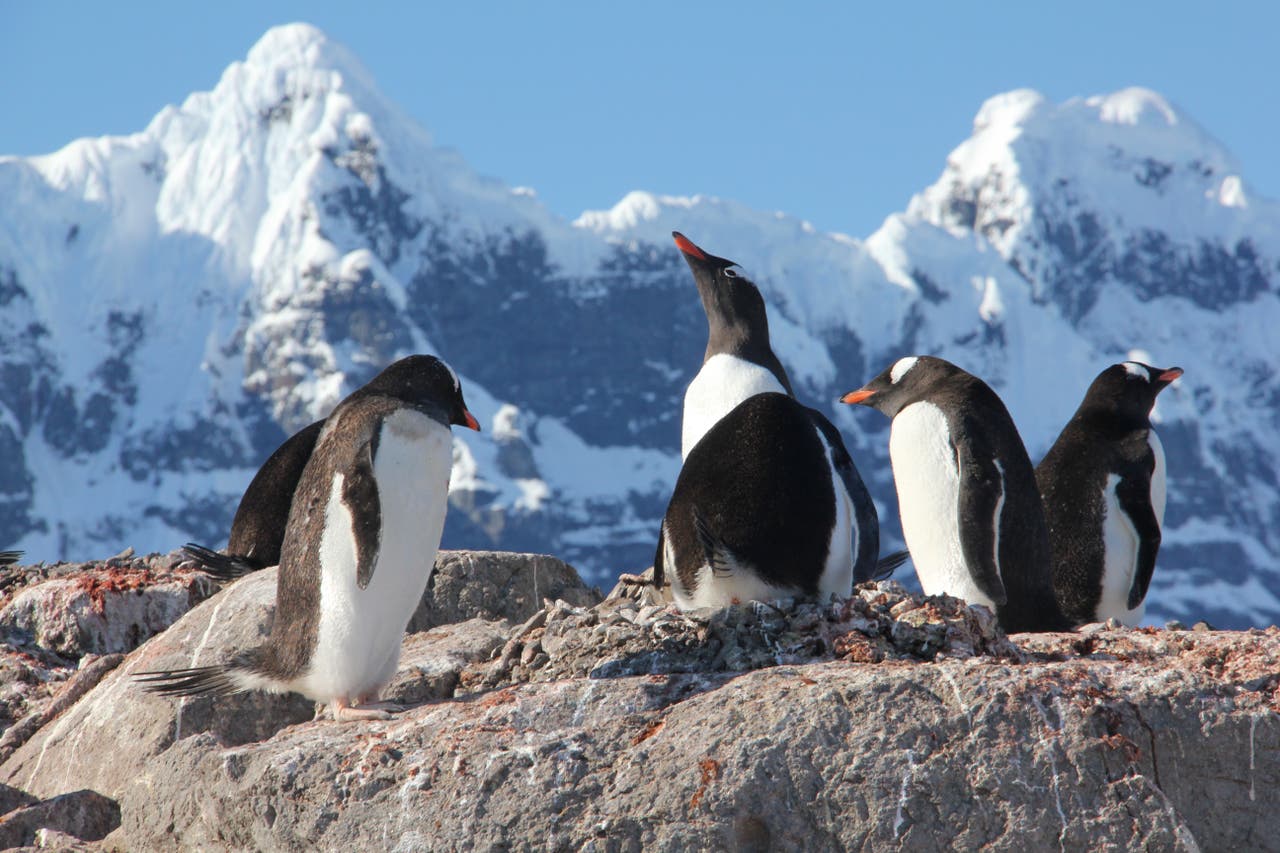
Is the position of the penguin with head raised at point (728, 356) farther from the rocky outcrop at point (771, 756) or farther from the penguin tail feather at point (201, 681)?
the penguin tail feather at point (201, 681)

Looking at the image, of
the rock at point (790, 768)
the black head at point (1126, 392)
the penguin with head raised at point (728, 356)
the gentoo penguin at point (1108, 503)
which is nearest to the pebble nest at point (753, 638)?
the rock at point (790, 768)

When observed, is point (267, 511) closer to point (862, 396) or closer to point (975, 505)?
point (862, 396)

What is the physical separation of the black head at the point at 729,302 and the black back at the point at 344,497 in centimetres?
275

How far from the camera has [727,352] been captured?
28.5 feet

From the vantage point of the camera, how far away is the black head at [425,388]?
618cm

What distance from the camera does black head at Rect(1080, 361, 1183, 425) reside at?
9445 mm

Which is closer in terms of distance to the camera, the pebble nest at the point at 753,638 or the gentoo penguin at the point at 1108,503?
the pebble nest at the point at 753,638

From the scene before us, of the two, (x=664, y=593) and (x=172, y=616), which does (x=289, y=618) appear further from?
(x=172, y=616)

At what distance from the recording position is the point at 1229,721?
196 inches

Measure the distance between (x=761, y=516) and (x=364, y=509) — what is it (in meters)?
1.47

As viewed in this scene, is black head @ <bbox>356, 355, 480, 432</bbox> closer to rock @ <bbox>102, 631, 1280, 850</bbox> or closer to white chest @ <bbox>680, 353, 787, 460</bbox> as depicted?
rock @ <bbox>102, 631, 1280, 850</bbox>

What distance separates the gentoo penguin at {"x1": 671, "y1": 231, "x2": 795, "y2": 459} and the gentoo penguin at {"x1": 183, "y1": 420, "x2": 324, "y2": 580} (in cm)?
205

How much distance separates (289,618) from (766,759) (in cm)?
217

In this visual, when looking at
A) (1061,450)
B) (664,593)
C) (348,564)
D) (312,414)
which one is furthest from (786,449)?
(312,414)
